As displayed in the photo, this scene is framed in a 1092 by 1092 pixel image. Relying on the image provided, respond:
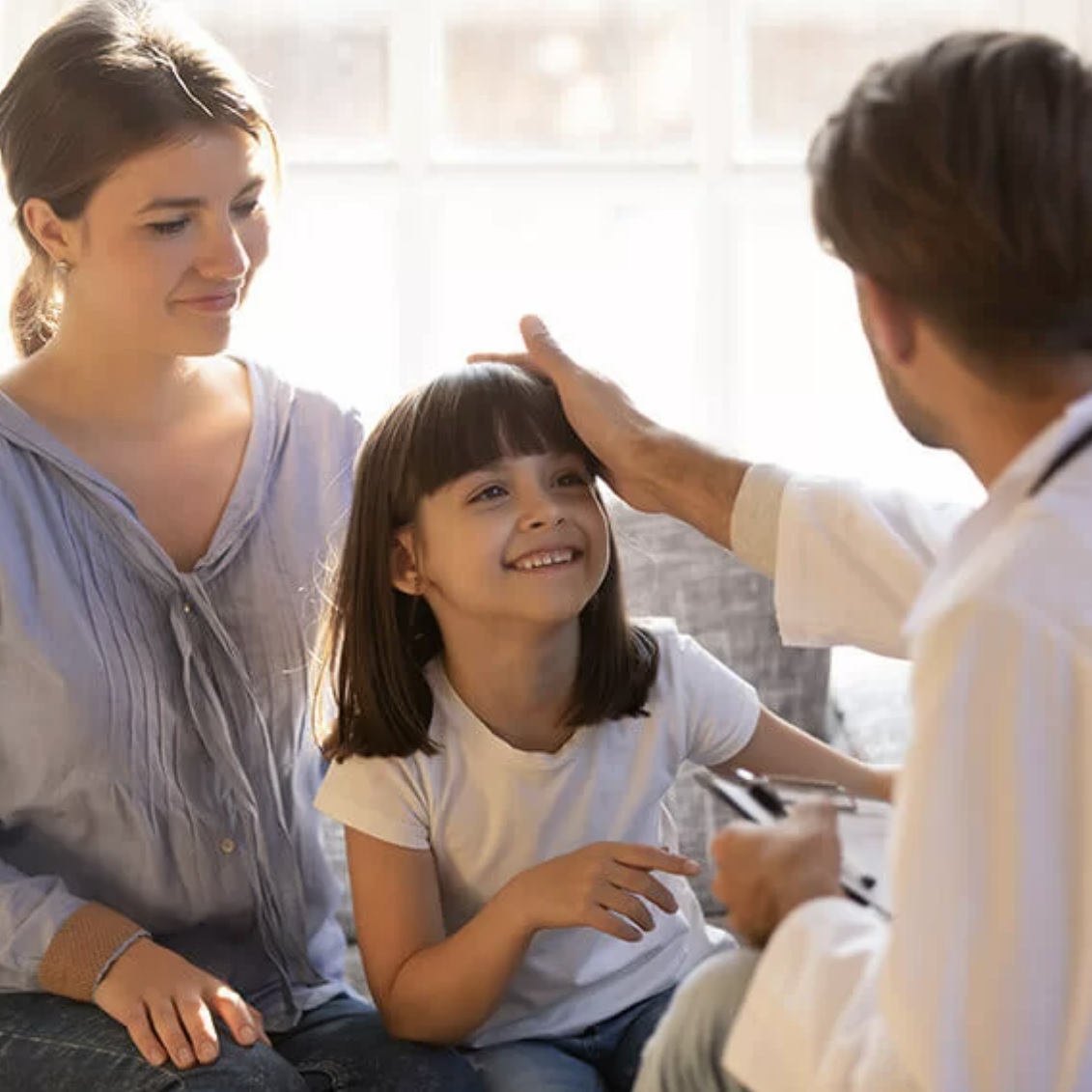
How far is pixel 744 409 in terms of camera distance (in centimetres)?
331

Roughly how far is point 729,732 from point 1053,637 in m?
0.89

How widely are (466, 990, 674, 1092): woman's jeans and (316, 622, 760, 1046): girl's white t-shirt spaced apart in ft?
0.04

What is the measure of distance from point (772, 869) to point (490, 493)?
66 centimetres

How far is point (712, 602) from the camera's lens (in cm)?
244

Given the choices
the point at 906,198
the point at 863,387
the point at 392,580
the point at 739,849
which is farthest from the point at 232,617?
the point at 863,387

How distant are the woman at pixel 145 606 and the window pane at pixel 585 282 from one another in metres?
1.19

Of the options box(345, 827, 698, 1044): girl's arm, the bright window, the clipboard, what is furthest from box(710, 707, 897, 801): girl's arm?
the bright window

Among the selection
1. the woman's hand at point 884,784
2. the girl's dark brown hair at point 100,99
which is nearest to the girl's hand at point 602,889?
the woman's hand at point 884,784

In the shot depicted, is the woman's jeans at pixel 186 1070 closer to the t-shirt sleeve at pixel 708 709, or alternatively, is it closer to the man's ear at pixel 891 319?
the t-shirt sleeve at pixel 708 709

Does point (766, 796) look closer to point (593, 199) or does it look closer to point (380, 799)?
point (380, 799)

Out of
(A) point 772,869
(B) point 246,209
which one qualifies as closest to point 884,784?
(A) point 772,869

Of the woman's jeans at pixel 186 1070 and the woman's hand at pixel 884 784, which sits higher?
the woman's hand at pixel 884 784

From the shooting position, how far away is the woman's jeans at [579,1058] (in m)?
1.79

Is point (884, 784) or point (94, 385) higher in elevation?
point (94, 385)
